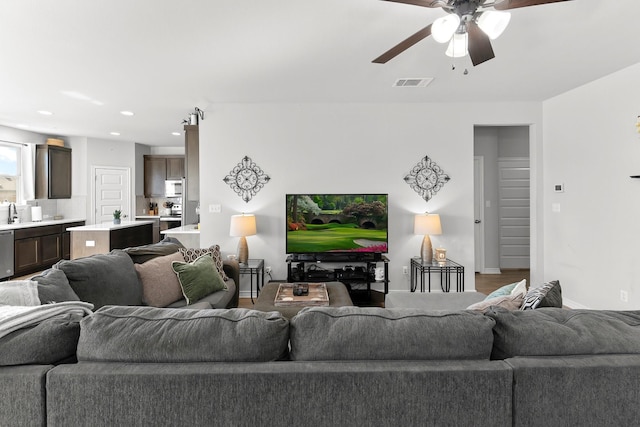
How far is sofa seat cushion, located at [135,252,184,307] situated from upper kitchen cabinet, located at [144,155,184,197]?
5.53 m

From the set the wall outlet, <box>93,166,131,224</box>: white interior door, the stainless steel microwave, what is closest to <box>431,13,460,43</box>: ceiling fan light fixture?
the wall outlet

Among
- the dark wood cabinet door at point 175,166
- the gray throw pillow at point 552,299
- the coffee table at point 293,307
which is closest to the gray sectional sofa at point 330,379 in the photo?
the gray throw pillow at point 552,299

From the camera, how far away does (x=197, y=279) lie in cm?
287

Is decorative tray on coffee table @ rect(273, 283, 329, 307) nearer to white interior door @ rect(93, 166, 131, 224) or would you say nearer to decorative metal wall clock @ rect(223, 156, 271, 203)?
decorative metal wall clock @ rect(223, 156, 271, 203)

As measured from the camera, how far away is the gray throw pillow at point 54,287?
1.74 metres

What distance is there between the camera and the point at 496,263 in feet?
19.2

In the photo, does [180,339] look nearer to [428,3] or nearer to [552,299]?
[552,299]

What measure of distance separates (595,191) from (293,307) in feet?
11.8

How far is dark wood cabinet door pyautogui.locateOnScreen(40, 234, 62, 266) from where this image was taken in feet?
19.7

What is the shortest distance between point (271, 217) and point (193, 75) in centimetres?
195

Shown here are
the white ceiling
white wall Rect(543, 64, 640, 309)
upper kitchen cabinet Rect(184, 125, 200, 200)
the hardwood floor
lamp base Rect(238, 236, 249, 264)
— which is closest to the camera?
the white ceiling

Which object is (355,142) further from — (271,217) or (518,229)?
(518,229)

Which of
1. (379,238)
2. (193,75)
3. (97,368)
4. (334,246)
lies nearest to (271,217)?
(334,246)

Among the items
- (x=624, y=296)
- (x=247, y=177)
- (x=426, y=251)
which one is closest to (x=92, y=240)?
(x=247, y=177)
